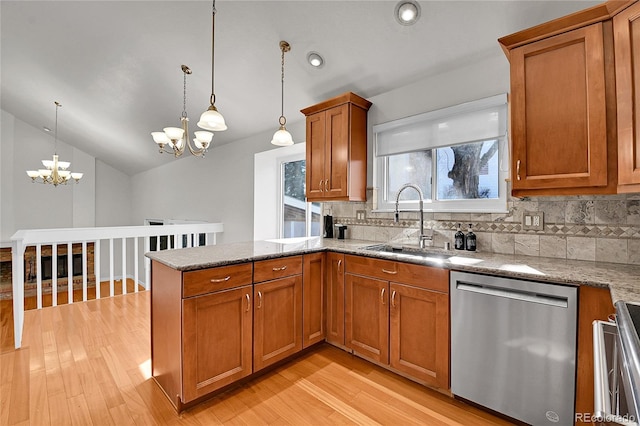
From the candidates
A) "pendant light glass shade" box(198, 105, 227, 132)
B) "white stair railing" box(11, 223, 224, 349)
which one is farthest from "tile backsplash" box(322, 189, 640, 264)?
"white stair railing" box(11, 223, 224, 349)

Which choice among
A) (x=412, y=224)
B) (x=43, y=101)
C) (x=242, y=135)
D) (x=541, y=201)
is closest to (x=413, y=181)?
(x=412, y=224)

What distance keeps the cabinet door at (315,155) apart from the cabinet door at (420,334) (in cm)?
141

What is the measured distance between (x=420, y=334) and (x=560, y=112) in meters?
1.60

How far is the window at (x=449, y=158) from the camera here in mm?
2318

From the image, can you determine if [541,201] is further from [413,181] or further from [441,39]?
[441,39]

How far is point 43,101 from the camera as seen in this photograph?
512cm

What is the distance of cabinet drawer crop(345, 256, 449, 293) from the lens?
1929 mm

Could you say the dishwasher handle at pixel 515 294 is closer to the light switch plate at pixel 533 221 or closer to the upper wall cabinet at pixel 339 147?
the light switch plate at pixel 533 221

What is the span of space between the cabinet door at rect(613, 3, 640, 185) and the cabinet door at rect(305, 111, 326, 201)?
2.14m

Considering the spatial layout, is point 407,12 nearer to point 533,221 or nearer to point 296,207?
point 533,221

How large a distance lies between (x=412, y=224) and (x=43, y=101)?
6.40 metres

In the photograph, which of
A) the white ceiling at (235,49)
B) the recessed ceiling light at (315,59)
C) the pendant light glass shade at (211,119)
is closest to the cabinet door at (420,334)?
the pendant light glass shade at (211,119)

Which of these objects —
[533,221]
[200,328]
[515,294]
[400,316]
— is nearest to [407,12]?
[533,221]

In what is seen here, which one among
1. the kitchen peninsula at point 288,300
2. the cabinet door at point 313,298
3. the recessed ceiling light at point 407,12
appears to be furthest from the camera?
the cabinet door at point 313,298
